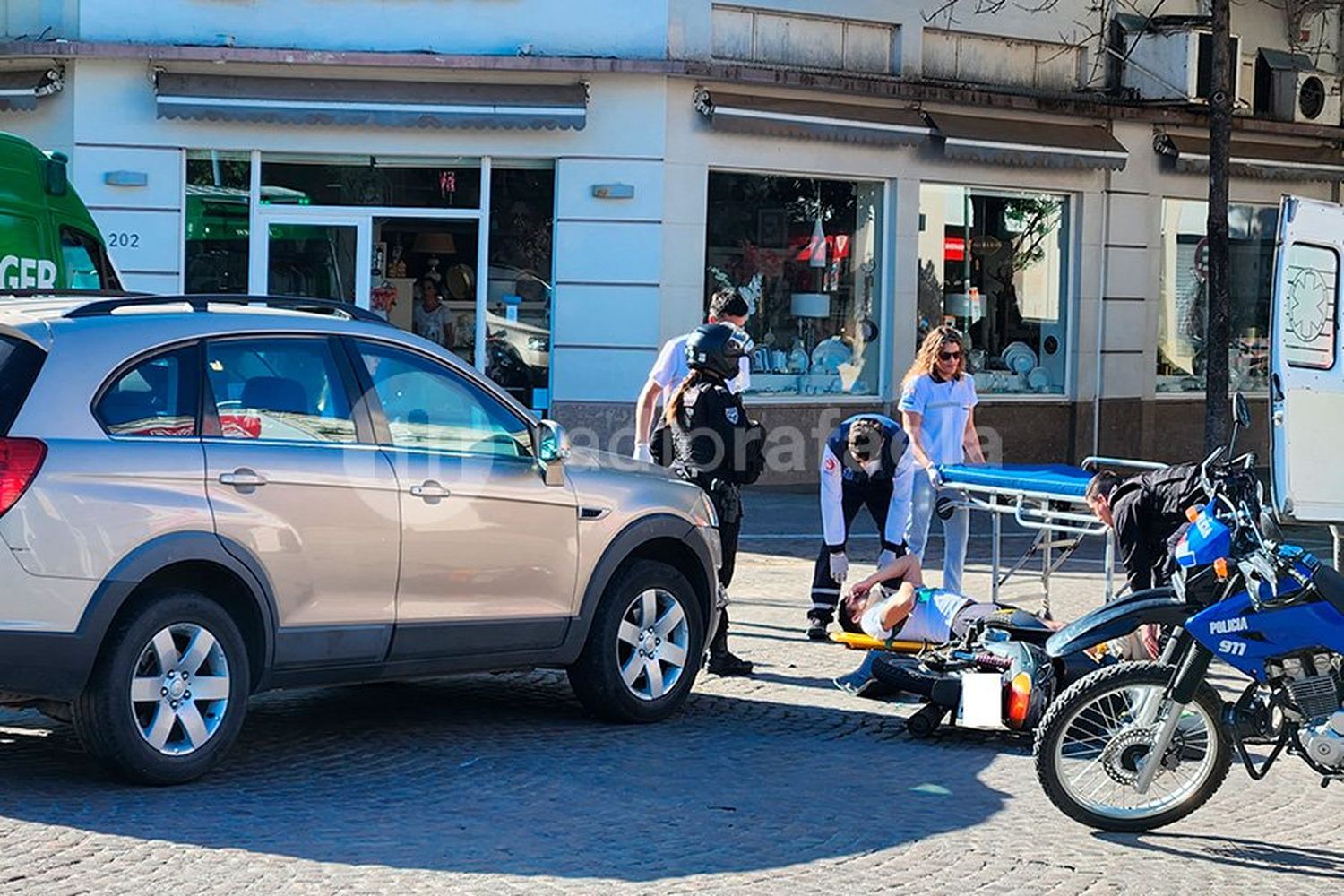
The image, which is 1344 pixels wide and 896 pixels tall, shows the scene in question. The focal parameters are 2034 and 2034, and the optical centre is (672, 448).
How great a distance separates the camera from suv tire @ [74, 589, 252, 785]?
6957 millimetres

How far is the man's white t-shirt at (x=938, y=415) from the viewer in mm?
11633

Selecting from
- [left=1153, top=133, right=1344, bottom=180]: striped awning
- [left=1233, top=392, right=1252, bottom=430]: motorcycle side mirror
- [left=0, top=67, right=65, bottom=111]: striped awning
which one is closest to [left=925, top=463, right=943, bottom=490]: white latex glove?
[left=1233, top=392, right=1252, bottom=430]: motorcycle side mirror

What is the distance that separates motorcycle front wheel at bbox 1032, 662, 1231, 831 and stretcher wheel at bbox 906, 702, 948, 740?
159cm

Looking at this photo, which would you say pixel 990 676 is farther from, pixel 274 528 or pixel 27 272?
pixel 27 272

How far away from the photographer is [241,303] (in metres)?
7.93

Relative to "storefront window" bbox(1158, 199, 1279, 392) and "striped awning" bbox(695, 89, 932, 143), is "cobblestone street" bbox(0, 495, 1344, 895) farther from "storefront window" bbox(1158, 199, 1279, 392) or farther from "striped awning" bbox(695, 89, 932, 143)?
"storefront window" bbox(1158, 199, 1279, 392)

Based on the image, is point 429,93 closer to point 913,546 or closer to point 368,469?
point 913,546

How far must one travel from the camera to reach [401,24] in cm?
1880

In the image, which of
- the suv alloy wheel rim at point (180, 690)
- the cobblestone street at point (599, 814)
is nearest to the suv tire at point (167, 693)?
the suv alloy wheel rim at point (180, 690)

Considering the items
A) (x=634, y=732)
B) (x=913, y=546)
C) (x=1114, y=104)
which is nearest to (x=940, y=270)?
(x=1114, y=104)

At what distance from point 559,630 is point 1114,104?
15095 millimetres

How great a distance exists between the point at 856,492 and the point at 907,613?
4.58 feet

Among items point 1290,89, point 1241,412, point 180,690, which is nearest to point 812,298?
point 1290,89

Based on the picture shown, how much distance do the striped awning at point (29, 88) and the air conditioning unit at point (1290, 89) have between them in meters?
13.4
